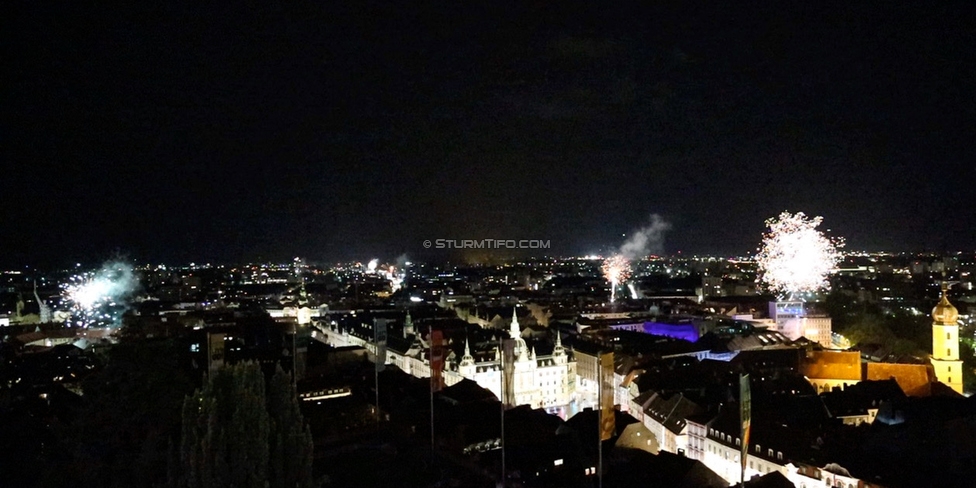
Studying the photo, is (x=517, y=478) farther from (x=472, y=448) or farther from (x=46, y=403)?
(x=46, y=403)

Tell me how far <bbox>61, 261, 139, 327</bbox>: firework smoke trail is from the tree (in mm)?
59507

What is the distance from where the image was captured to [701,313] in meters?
77.7

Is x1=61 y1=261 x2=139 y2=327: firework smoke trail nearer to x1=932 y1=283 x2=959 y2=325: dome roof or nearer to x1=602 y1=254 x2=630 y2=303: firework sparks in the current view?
x1=602 y1=254 x2=630 y2=303: firework sparks

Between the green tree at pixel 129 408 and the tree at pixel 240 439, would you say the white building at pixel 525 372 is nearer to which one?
the green tree at pixel 129 408

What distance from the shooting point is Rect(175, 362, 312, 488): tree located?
37.4 ft

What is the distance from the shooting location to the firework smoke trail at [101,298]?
7081cm

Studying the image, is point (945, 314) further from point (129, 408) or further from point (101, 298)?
point (101, 298)

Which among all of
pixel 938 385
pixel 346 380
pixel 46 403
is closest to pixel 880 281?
pixel 938 385

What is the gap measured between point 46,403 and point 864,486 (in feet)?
103

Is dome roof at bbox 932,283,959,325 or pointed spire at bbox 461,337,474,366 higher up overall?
dome roof at bbox 932,283,959,325

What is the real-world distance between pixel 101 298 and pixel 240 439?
8900 centimetres

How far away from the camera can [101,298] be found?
88750 mm

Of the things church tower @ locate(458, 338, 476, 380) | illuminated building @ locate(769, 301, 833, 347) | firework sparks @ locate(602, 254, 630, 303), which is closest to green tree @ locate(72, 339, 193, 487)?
church tower @ locate(458, 338, 476, 380)

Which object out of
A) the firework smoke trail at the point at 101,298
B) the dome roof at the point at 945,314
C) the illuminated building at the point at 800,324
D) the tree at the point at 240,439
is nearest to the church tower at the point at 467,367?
the illuminated building at the point at 800,324
